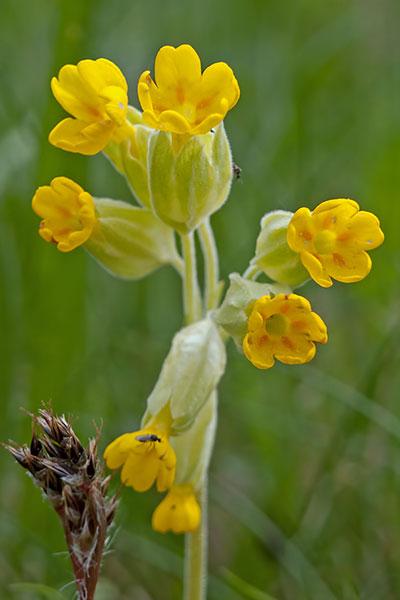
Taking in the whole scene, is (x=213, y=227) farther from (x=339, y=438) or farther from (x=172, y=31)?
(x=172, y=31)

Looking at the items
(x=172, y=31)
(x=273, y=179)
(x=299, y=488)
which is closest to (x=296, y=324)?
(x=299, y=488)

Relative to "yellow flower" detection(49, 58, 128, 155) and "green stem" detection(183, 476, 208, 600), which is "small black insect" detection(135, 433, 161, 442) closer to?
"green stem" detection(183, 476, 208, 600)

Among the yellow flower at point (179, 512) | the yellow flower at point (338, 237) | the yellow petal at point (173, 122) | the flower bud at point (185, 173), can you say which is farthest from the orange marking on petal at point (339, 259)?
the yellow flower at point (179, 512)

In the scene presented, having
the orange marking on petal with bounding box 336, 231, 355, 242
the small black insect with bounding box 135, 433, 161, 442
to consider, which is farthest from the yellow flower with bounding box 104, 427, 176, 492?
the orange marking on petal with bounding box 336, 231, 355, 242

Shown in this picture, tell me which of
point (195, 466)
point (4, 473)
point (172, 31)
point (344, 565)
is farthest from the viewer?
point (172, 31)

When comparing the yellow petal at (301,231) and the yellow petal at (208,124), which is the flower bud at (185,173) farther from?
the yellow petal at (301,231)

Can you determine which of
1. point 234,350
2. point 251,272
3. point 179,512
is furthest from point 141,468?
point 234,350
